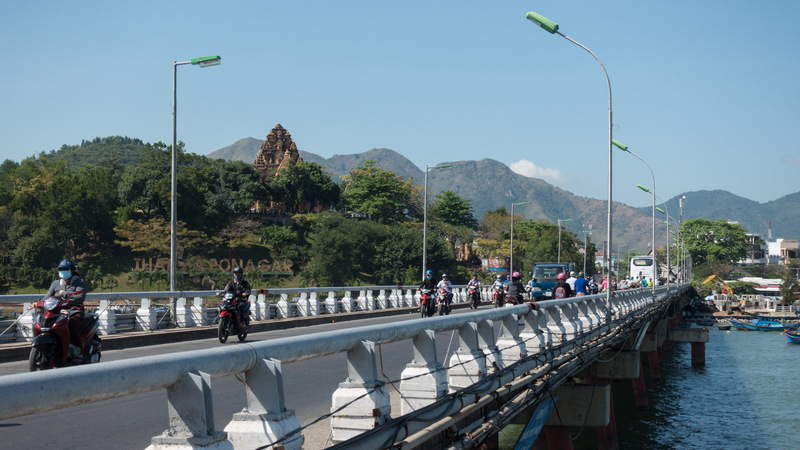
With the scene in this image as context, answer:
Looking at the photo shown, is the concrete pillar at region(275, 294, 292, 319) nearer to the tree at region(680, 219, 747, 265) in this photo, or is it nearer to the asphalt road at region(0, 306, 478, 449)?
the asphalt road at region(0, 306, 478, 449)

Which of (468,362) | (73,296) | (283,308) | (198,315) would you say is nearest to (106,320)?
(198,315)

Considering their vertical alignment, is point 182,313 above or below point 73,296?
below

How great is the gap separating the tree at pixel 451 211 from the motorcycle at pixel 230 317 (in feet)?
333

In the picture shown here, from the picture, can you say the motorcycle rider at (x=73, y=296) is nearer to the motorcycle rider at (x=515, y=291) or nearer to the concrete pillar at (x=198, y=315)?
the concrete pillar at (x=198, y=315)

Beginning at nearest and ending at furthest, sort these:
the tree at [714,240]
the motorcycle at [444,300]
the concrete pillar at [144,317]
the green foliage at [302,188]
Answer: the concrete pillar at [144,317] → the motorcycle at [444,300] → the green foliage at [302,188] → the tree at [714,240]

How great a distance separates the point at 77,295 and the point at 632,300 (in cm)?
→ 2887

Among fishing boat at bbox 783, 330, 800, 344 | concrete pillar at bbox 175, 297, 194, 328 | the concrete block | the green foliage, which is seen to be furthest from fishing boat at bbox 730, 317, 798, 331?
concrete pillar at bbox 175, 297, 194, 328

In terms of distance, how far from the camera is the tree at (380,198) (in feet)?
350

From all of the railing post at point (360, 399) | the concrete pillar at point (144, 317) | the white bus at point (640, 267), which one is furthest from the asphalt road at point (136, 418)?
the white bus at point (640, 267)

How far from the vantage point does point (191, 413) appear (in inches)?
167

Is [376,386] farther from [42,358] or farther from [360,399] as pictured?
[42,358]

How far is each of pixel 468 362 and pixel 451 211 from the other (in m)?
113

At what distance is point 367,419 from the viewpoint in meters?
6.28

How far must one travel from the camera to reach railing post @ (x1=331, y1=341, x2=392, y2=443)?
628cm
